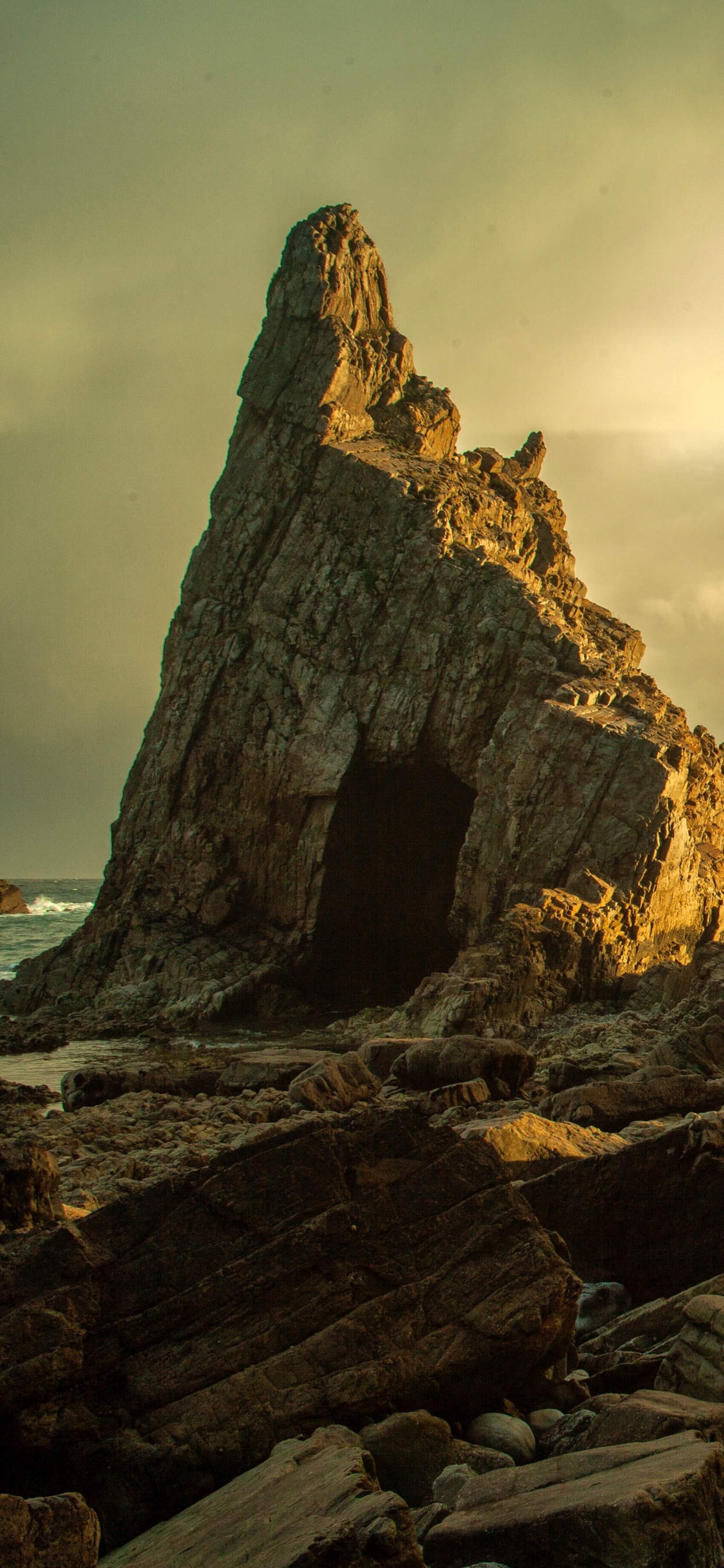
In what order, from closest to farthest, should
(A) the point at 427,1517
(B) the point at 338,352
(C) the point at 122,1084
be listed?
(A) the point at 427,1517, (C) the point at 122,1084, (B) the point at 338,352

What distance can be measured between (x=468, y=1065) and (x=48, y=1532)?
38.4 feet

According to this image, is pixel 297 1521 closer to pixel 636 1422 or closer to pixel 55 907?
pixel 636 1422

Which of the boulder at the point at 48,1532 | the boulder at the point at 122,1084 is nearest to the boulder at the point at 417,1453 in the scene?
the boulder at the point at 48,1532

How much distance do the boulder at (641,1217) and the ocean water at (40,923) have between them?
36.0 m

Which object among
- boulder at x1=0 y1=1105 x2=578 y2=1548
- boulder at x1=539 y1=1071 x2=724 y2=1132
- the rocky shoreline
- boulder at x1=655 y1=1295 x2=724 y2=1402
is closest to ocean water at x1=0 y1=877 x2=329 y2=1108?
the rocky shoreline

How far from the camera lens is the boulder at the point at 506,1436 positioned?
20.0 ft

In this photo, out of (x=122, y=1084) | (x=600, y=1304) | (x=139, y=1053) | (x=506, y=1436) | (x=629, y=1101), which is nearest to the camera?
(x=506, y=1436)

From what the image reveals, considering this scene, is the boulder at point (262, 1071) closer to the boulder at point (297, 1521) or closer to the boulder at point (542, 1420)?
the boulder at point (542, 1420)

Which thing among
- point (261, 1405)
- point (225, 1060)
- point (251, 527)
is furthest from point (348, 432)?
point (261, 1405)

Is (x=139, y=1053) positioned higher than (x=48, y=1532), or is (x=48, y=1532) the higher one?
(x=48, y=1532)

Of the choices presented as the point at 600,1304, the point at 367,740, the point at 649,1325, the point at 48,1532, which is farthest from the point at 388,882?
the point at 48,1532

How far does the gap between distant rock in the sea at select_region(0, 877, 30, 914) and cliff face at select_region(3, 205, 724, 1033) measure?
7003 cm

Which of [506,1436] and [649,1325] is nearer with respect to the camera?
[506,1436]

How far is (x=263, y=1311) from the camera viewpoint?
21.5ft
